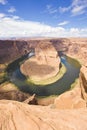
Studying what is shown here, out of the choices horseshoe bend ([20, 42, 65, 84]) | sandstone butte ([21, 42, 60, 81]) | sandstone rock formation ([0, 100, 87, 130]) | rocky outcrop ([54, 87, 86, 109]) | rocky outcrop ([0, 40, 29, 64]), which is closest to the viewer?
sandstone rock formation ([0, 100, 87, 130])

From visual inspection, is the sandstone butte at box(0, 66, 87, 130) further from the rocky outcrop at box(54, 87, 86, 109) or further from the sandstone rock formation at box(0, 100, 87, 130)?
the rocky outcrop at box(54, 87, 86, 109)

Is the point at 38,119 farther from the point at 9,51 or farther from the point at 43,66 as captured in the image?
the point at 9,51

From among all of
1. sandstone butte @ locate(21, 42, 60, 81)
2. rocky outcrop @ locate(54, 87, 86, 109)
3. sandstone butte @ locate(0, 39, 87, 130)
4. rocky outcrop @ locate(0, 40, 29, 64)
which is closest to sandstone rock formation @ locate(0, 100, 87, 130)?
sandstone butte @ locate(0, 39, 87, 130)

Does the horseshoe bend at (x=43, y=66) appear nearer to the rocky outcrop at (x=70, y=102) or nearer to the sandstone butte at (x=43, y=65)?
the sandstone butte at (x=43, y=65)

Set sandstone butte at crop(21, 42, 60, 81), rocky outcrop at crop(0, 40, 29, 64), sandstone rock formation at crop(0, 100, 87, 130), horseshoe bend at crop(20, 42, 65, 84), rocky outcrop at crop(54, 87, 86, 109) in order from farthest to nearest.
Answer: rocky outcrop at crop(0, 40, 29, 64), sandstone butte at crop(21, 42, 60, 81), horseshoe bend at crop(20, 42, 65, 84), rocky outcrop at crop(54, 87, 86, 109), sandstone rock formation at crop(0, 100, 87, 130)

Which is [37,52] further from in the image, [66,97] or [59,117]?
[59,117]

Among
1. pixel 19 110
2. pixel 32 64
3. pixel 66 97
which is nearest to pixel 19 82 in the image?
pixel 32 64

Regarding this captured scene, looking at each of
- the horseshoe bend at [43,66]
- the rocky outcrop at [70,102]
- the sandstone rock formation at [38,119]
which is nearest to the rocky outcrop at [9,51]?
the horseshoe bend at [43,66]
